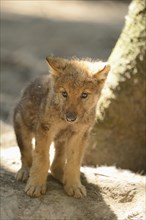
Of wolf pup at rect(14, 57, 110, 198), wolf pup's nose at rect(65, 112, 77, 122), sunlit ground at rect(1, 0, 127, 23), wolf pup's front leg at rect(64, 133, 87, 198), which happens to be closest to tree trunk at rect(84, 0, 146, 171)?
wolf pup at rect(14, 57, 110, 198)

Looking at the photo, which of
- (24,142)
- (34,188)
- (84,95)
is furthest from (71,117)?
(24,142)

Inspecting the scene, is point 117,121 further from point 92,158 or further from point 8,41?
point 8,41

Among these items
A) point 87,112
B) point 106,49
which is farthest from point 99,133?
point 106,49

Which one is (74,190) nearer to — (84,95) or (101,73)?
(84,95)

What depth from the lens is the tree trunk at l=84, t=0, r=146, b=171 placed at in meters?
6.21

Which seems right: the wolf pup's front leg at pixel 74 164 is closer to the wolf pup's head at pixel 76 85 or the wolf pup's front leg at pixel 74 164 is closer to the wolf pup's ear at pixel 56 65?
the wolf pup's head at pixel 76 85

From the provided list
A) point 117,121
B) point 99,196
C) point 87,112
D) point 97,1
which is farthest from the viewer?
point 97,1

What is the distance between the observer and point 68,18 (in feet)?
40.5

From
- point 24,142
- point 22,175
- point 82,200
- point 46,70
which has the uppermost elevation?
point 46,70

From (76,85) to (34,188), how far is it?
992 mm

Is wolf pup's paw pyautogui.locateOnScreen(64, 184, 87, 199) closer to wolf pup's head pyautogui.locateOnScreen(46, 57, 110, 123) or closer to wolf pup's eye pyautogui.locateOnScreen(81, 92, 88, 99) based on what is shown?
wolf pup's head pyautogui.locateOnScreen(46, 57, 110, 123)

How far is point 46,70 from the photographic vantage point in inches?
347

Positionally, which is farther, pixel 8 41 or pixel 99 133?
pixel 8 41

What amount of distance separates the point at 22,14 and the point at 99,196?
26.3ft
